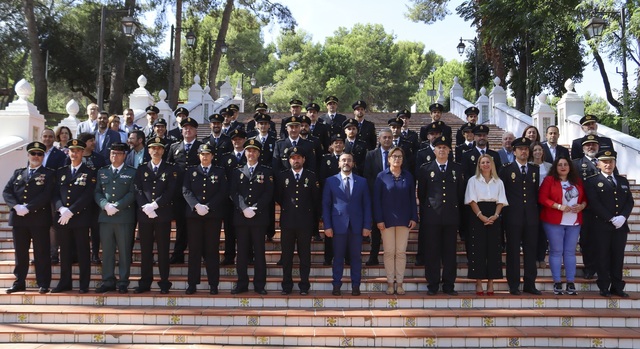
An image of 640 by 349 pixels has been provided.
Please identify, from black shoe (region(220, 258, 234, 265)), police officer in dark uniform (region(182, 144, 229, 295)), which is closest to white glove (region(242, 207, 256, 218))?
police officer in dark uniform (region(182, 144, 229, 295))

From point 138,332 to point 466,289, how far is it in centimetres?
395

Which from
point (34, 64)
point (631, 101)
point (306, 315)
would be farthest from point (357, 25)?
point (306, 315)

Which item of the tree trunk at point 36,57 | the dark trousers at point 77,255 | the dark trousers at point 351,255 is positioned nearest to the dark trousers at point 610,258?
the dark trousers at point 351,255

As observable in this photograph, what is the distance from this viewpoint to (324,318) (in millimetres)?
6449

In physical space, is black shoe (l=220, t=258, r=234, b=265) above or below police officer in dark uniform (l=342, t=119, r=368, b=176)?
below

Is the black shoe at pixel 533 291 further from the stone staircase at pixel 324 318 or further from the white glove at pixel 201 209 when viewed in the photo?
the white glove at pixel 201 209

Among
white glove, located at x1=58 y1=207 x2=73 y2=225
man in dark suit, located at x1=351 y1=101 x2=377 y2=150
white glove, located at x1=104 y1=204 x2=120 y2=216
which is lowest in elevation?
white glove, located at x1=58 y1=207 x2=73 y2=225

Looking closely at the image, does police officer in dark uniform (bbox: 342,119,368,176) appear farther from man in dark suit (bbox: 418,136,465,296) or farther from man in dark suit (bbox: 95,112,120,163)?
man in dark suit (bbox: 95,112,120,163)

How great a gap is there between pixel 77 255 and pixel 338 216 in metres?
3.30

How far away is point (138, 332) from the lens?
614 centimetres

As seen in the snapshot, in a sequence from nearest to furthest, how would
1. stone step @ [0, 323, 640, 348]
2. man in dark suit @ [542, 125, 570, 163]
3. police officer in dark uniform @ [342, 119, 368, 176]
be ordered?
stone step @ [0, 323, 640, 348], man in dark suit @ [542, 125, 570, 163], police officer in dark uniform @ [342, 119, 368, 176]

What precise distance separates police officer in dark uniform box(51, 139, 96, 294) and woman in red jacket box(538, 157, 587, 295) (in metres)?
5.66

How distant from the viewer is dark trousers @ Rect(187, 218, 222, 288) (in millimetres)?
7156

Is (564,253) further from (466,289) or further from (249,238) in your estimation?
(249,238)
